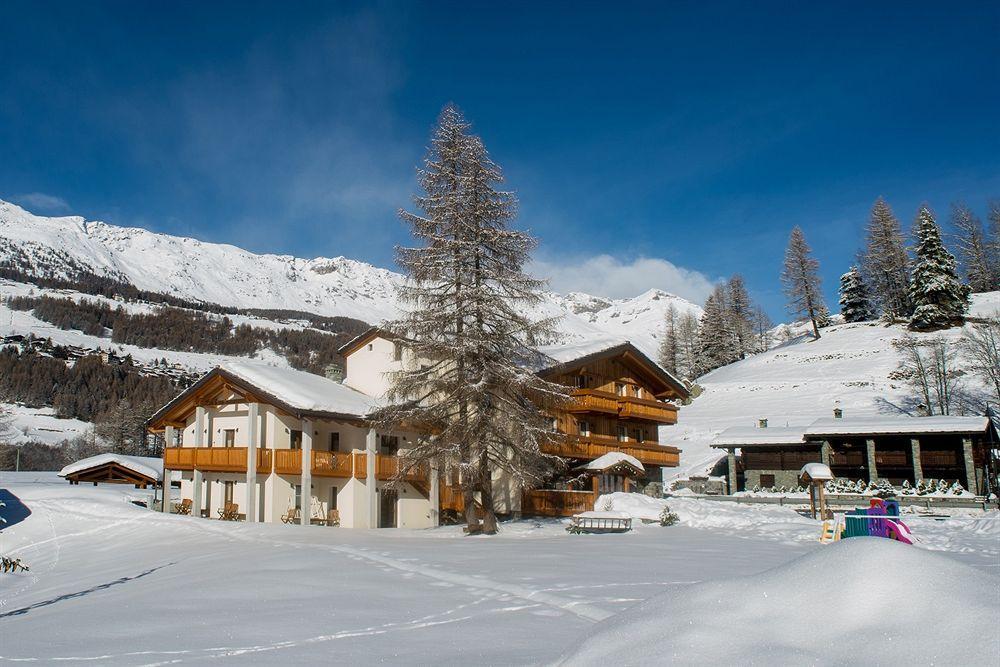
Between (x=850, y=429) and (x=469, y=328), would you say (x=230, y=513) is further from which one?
(x=850, y=429)

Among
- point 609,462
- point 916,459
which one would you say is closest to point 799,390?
point 916,459

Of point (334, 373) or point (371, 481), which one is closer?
point (371, 481)

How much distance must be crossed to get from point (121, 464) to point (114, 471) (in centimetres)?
136

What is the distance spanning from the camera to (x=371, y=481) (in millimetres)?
28594

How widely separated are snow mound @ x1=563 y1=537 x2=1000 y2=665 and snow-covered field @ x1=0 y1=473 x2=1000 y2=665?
15mm

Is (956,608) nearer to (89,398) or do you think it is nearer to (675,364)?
Result: (675,364)

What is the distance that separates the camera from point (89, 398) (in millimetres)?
134500

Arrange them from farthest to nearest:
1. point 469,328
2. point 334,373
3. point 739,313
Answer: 1. point 739,313
2. point 334,373
3. point 469,328

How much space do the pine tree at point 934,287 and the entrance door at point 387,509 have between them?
6226cm

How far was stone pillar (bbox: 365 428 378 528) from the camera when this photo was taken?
93.7 ft

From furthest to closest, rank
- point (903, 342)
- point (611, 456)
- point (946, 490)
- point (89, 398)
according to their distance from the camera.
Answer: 1. point (89, 398)
2. point (903, 342)
3. point (946, 490)
4. point (611, 456)

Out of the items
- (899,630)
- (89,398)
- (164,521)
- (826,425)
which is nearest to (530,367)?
(164,521)

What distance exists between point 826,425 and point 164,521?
38.2 meters

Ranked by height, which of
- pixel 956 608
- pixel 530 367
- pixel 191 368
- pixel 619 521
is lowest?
pixel 619 521
